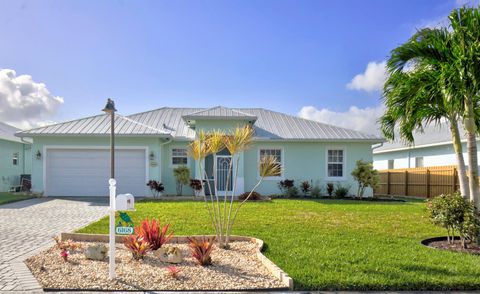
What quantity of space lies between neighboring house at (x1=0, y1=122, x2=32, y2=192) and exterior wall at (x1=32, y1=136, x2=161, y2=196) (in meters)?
4.16

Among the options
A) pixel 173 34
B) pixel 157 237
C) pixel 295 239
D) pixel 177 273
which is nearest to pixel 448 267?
pixel 295 239

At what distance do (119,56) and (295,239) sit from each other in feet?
28.4

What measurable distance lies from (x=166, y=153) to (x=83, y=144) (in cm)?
402

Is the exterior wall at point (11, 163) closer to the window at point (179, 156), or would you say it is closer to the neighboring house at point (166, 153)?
the neighboring house at point (166, 153)

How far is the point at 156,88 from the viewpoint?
52.9 feet

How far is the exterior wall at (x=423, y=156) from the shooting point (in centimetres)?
2408

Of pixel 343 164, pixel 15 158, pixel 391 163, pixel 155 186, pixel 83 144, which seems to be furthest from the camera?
pixel 391 163

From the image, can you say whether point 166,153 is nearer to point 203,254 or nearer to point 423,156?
point 203,254

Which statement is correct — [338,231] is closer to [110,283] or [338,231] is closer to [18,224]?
[110,283]

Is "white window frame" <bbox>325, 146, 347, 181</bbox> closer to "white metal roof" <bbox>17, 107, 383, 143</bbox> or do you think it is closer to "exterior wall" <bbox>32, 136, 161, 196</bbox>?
"white metal roof" <bbox>17, 107, 383, 143</bbox>

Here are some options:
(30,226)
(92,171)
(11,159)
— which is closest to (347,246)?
(30,226)

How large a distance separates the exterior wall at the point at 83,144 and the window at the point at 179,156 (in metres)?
1.31

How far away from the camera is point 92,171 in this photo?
18469 millimetres

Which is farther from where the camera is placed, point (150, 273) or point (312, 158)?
point (312, 158)
